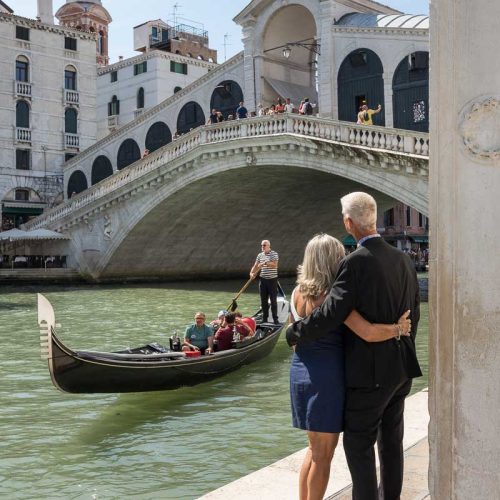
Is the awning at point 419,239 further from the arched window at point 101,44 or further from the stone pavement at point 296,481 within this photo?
the stone pavement at point 296,481

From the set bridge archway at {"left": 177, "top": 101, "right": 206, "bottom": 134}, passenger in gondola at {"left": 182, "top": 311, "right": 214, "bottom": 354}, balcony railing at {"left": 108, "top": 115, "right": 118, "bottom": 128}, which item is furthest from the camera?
balcony railing at {"left": 108, "top": 115, "right": 118, "bottom": 128}

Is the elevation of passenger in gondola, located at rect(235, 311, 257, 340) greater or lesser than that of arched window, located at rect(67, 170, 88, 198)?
lesser

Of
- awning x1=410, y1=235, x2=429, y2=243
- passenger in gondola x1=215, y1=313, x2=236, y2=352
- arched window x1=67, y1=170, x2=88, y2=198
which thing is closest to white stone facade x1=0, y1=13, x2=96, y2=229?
arched window x1=67, y1=170, x2=88, y2=198

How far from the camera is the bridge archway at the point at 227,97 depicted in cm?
1808

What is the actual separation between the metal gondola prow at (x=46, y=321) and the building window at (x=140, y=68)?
72.0 feet

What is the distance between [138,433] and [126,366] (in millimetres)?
621

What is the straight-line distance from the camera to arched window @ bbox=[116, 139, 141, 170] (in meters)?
21.2

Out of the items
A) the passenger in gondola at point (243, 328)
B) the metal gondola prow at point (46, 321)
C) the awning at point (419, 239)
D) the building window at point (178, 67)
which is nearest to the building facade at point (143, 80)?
the building window at point (178, 67)

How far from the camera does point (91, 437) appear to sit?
453cm

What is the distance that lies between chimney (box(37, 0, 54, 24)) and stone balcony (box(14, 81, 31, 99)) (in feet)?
9.20

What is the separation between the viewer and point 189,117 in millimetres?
19641

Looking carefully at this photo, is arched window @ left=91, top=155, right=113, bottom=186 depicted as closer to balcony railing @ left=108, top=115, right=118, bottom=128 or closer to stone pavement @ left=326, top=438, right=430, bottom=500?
balcony railing @ left=108, top=115, right=118, bottom=128

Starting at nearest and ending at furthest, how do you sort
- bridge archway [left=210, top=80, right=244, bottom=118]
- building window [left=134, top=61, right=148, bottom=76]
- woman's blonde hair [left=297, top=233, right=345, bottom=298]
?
woman's blonde hair [left=297, top=233, right=345, bottom=298], bridge archway [left=210, top=80, right=244, bottom=118], building window [left=134, top=61, right=148, bottom=76]

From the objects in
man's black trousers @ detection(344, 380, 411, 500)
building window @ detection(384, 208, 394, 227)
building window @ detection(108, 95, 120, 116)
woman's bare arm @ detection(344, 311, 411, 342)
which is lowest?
man's black trousers @ detection(344, 380, 411, 500)
